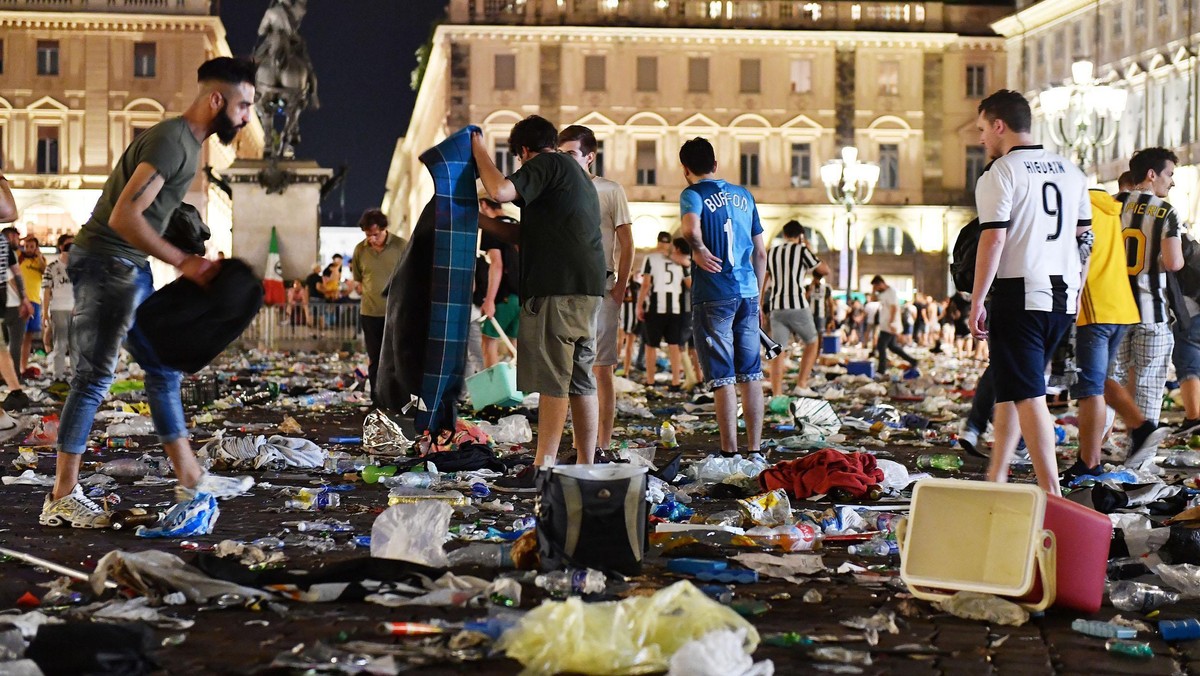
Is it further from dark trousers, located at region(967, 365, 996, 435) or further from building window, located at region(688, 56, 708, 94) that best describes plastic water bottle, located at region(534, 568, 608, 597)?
building window, located at region(688, 56, 708, 94)

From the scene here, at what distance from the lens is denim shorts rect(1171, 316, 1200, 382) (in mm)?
9977

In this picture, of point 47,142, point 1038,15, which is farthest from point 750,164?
point 47,142

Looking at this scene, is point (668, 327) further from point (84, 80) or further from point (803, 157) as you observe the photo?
point (84, 80)

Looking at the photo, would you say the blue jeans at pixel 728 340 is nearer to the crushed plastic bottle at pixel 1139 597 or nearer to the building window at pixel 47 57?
the crushed plastic bottle at pixel 1139 597

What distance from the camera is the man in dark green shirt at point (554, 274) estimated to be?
688 centimetres

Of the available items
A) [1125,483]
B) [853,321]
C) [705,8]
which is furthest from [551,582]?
[705,8]

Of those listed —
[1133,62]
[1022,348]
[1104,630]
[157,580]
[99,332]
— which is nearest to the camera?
A: [1104,630]

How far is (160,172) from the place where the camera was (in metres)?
5.89

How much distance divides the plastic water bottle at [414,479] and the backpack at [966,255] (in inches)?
107

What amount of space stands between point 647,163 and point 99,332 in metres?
51.7

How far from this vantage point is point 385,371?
7340 mm

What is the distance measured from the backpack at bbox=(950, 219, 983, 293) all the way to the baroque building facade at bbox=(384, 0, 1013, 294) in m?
47.7

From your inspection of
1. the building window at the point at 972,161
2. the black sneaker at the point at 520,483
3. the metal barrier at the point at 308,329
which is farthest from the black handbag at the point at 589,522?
the building window at the point at 972,161

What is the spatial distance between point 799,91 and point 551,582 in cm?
5469
